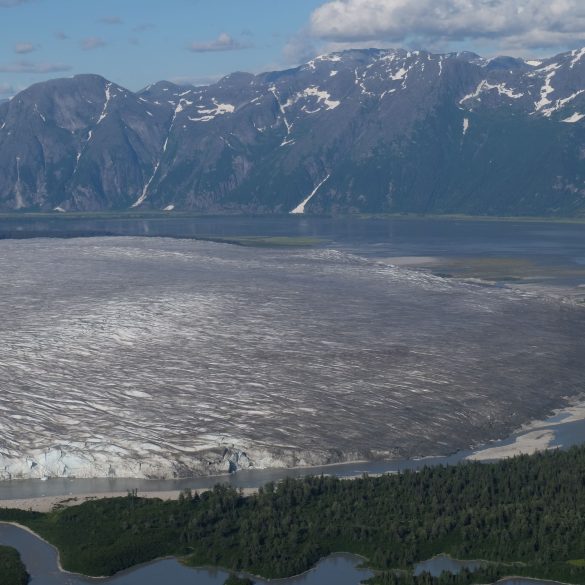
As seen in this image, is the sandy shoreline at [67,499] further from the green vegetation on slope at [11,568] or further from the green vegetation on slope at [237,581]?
the green vegetation on slope at [237,581]

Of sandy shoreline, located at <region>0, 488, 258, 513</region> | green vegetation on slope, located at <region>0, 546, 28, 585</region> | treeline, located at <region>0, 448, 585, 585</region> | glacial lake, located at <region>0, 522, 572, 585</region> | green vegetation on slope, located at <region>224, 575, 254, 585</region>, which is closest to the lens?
green vegetation on slope, located at <region>0, 546, 28, 585</region>

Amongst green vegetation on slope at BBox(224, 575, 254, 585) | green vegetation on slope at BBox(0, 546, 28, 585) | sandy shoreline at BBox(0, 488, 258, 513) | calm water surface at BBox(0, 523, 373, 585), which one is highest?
sandy shoreline at BBox(0, 488, 258, 513)

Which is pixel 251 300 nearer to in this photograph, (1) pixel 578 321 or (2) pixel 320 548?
(1) pixel 578 321

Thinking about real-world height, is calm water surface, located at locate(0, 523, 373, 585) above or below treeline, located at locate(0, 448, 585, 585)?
below

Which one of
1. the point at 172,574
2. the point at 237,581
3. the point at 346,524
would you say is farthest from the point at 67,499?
the point at 346,524

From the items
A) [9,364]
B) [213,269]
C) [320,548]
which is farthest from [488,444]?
[213,269]

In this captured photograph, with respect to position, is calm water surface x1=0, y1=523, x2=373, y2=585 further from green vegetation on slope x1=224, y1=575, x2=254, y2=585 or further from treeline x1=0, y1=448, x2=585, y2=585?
treeline x1=0, y1=448, x2=585, y2=585

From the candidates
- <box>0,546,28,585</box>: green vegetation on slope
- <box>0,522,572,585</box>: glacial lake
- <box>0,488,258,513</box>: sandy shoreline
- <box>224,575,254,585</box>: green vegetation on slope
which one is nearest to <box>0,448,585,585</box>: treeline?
<box>0,522,572,585</box>: glacial lake
